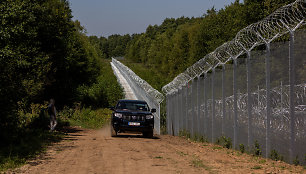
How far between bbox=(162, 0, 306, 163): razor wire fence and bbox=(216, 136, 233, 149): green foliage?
16cm

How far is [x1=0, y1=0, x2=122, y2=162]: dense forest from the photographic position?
47.9 feet

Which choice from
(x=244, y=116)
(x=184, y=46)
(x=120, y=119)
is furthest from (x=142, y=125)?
(x=184, y=46)

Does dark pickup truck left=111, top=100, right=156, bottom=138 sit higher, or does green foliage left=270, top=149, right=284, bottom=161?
dark pickup truck left=111, top=100, right=156, bottom=138

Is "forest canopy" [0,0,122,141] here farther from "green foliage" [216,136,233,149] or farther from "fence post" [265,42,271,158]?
"fence post" [265,42,271,158]

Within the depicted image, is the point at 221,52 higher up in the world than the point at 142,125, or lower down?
higher up

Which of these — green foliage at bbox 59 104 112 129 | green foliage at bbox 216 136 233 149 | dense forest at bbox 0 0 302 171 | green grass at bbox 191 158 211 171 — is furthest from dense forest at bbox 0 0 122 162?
green foliage at bbox 216 136 233 149

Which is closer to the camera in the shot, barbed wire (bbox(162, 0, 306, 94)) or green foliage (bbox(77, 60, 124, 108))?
barbed wire (bbox(162, 0, 306, 94))

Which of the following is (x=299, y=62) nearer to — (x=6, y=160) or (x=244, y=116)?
(x=244, y=116)

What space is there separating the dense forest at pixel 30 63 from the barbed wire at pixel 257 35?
21.0 ft

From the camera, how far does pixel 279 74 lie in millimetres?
10539

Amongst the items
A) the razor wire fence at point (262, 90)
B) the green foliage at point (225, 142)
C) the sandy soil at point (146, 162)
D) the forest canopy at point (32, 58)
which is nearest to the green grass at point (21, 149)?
the sandy soil at point (146, 162)

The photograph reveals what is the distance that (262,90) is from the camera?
38.5 ft

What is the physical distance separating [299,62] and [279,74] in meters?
1.06

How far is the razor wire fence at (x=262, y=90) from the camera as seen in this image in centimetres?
961
